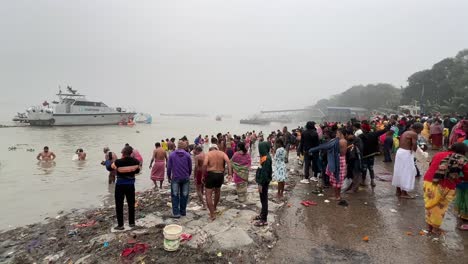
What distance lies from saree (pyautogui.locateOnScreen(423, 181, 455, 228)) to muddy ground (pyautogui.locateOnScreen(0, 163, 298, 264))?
105 inches

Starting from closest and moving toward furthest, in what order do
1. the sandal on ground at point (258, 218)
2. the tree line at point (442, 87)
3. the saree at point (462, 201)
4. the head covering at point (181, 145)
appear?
the saree at point (462, 201) → the sandal on ground at point (258, 218) → the head covering at point (181, 145) → the tree line at point (442, 87)

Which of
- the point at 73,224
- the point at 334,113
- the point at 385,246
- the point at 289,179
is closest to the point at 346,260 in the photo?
the point at 385,246

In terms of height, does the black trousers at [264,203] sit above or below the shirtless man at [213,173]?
below

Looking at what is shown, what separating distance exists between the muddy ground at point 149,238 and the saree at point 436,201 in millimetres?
2668

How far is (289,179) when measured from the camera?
384 inches

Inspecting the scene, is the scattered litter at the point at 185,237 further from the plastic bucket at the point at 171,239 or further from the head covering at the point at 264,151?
the head covering at the point at 264,151

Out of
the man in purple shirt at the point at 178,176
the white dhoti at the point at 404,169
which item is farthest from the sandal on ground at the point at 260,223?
the white dhoti at the point at 404,169

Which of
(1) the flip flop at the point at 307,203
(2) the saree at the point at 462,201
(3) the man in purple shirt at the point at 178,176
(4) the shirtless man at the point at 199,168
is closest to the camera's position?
(2) the saree at the point at 462,201

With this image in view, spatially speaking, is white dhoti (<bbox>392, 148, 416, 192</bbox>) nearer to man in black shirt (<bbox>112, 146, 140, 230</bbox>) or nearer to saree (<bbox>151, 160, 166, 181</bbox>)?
man in black shirt (<bbox>112, 146, 140, 230</bbox>)

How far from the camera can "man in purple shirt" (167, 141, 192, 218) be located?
6250mm

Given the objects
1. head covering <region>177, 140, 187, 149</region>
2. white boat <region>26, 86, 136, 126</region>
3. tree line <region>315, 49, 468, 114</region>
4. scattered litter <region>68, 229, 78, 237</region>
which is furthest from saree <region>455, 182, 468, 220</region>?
white boat <region>26, 86, 136, 126</region>

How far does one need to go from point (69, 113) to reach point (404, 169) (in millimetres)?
50091

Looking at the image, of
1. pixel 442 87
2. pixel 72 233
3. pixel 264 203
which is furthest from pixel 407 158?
pixel 442 87

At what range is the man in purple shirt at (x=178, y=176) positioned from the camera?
20.5 ft
